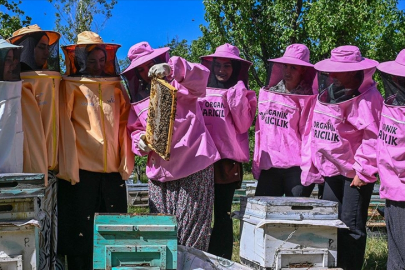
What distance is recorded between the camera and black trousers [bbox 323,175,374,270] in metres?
3.67

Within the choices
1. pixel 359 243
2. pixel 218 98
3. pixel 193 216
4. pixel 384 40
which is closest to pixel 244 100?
pixel 218 98

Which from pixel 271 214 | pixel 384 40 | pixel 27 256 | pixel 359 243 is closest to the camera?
pixel 27 256

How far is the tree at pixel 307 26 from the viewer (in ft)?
30.4

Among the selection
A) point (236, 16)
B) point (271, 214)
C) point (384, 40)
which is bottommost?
point (271, 214)

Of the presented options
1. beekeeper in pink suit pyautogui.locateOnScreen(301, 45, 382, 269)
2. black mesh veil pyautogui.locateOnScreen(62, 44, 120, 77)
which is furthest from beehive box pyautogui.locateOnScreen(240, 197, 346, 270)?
black mesh veil pyautogui.locateOnScreen(62, 44, 120, 77)

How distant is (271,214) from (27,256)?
58.1 inches

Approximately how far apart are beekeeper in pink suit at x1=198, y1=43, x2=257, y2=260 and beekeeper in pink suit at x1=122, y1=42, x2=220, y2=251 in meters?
0.38

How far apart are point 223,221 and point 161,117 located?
125 centimetres

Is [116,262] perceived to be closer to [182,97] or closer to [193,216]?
[193,216]

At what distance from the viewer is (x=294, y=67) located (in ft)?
13.2

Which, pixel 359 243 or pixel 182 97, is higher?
pixel 182 97

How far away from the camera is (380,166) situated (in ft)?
10.8

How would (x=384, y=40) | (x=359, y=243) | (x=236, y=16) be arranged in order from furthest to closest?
1. (x=236, y=16)
2. (x=384, y=40)
3. (x=359, y=243)

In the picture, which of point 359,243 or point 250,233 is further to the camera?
Result: point 359,243
